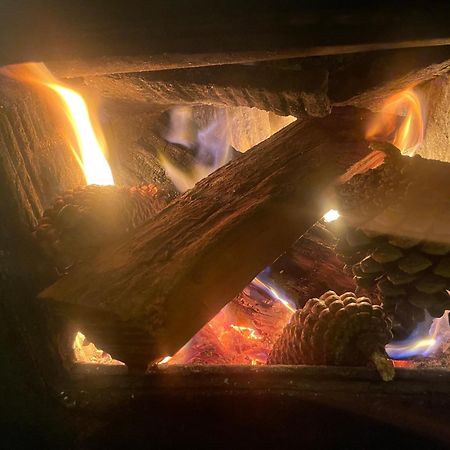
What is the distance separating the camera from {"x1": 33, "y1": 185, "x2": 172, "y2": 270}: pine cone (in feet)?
2.97

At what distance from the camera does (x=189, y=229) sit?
938 millimetres

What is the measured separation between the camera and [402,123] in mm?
1360

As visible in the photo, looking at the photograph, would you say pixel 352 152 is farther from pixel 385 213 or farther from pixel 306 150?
pixel 385 213

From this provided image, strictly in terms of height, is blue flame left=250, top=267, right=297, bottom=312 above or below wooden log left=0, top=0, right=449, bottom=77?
below

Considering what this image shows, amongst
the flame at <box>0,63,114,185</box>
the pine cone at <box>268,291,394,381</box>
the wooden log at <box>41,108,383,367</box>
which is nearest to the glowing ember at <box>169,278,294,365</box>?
the pine cone at <box>268,291,394,381</box>

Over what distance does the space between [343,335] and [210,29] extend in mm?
661

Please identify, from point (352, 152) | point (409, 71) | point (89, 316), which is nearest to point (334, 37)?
point (409, 71)

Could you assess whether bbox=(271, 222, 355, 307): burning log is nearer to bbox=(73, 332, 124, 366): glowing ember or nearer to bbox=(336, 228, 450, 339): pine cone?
bbox=(336, 228, 450, 339): pine cone

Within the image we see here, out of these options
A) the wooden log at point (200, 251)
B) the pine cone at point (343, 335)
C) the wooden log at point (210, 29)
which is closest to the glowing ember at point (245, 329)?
the pine cone at point (343, 335)

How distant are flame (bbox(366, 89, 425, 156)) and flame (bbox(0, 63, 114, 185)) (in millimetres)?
739

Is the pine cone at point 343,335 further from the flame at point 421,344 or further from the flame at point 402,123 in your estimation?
the flame at point 402,123

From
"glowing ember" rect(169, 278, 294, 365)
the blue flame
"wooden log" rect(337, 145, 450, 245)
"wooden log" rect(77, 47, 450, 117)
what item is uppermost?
"wooden log" rect(77, 47, 450, 117)

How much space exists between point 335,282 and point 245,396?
0.54 meters

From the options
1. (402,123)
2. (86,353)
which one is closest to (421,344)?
(402,123)
